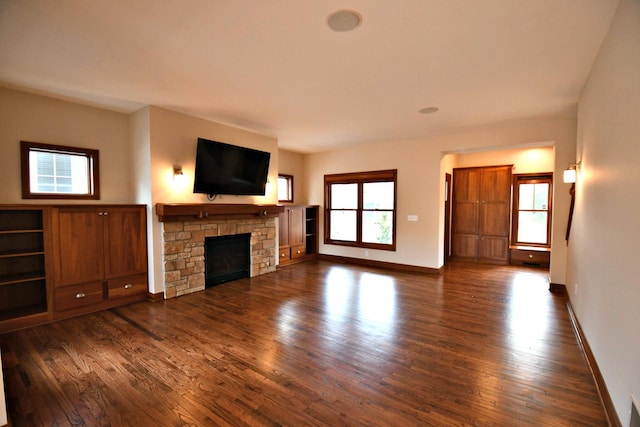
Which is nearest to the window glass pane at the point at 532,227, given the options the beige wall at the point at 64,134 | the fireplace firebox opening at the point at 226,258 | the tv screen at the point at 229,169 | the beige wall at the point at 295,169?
the beige wall at the point at 295,169

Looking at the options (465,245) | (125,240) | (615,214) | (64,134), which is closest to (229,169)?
(125,240)

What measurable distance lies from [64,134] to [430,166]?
608 centimetres

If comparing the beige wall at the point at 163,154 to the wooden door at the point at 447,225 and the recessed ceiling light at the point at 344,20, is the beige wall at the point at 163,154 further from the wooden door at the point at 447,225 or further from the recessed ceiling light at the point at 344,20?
the wooden door at the point at 447,225

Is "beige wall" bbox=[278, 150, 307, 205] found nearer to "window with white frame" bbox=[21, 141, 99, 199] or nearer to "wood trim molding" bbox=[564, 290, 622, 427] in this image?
"window with white frame" bbox=[21, 141, 99, 199]

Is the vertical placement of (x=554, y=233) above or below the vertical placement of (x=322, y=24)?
below

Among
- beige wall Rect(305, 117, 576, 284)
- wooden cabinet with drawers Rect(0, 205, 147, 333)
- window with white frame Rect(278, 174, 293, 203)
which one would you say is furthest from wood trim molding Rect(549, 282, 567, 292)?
wooden cabinet with drawers Rect(0, 205, 147, 333)

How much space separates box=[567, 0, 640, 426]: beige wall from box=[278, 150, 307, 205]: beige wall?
5743 millimetres

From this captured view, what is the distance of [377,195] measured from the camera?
6.74 metres

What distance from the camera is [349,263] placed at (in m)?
7.05

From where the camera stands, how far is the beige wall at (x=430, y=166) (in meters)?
4.68

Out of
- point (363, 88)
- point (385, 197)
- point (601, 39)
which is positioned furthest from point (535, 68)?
point (385, 197)

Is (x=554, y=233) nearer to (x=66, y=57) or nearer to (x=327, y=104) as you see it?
(x=327, y=104)

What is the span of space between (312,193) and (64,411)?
629cm

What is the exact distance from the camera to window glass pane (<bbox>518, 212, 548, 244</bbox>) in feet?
22.0
